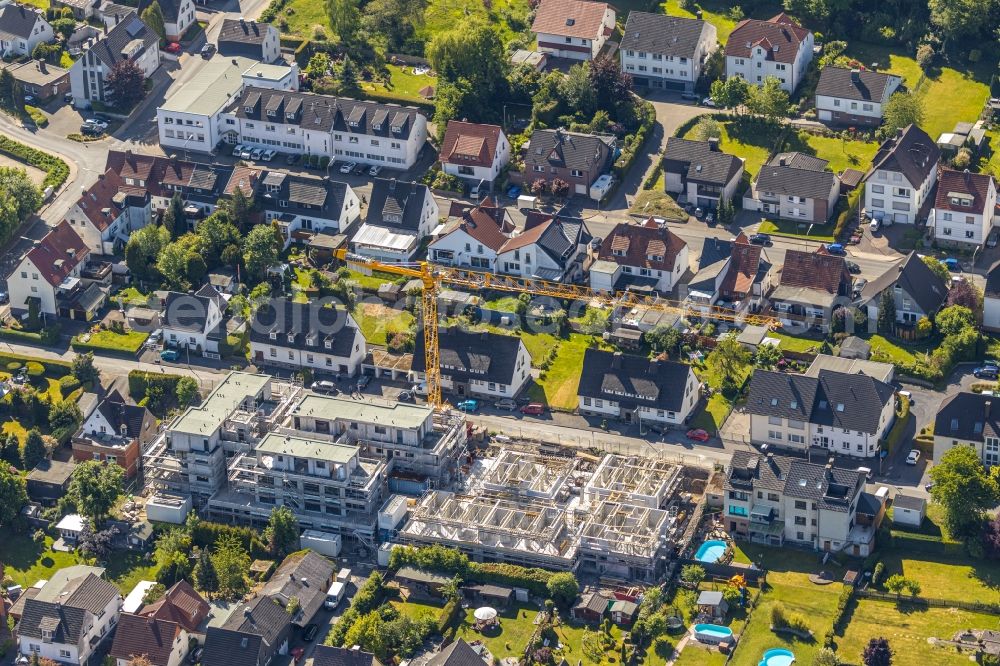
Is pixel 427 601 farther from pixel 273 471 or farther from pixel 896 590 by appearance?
pixel 896 590

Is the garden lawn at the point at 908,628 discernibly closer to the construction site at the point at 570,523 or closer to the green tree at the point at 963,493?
the green tree at the point at 963,493

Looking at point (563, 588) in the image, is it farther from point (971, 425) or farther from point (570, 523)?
point (971, 425)

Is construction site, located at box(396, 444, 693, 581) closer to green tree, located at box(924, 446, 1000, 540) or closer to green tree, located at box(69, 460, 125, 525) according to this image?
green tree, located at box(924, 446, 1000, 540)

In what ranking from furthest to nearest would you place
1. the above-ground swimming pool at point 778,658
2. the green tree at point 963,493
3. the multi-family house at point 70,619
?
the green tree at point 963,493
the multi-family house at point 70,619
the above-ground swimming pool at point 778,658

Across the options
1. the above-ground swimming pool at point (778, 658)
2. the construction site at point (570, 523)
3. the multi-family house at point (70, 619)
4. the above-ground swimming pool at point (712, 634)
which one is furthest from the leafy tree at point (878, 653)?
the multi-family house at point (70, 619)

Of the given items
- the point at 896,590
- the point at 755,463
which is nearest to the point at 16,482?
the point at 755,463

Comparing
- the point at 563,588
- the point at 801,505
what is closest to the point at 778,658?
the point at 801,505
